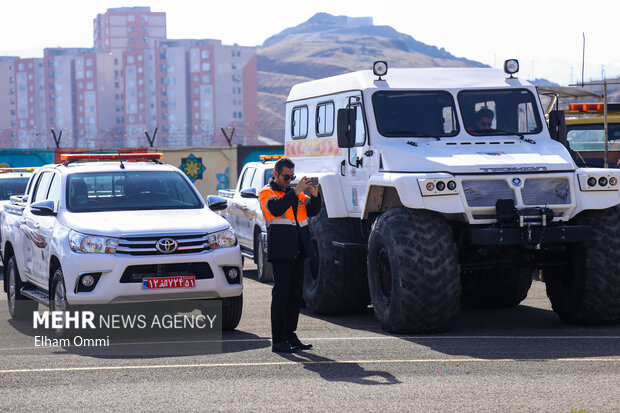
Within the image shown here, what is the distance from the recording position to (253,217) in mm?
17109

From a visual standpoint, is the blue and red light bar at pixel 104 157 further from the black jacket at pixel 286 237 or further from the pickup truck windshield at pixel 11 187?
the pickup truck windshield at pixel 11 187

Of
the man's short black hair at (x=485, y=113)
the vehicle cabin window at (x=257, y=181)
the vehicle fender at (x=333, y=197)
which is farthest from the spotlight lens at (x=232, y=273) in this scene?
the vehicle cabin window at (x=257, y=181)

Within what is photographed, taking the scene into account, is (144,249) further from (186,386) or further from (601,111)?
(601,111)

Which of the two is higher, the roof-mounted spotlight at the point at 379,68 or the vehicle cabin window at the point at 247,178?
the roof-mounted spotlight at the point at 379,68

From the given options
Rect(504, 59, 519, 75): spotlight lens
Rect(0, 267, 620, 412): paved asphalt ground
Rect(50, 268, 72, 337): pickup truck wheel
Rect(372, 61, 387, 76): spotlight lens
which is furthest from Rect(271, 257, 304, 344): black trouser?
Rect(504, 59, 519, 75): spotlight lens

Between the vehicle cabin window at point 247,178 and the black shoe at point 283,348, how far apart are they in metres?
8.61

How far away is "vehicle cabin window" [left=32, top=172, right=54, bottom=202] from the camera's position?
484 inches

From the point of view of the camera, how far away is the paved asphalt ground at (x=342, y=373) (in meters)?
7.44

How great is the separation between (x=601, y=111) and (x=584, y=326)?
7.29 meters

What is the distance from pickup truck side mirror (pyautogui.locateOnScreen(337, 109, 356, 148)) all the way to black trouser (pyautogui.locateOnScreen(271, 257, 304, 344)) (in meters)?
2.39

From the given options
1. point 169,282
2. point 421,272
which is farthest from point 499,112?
point 169,282

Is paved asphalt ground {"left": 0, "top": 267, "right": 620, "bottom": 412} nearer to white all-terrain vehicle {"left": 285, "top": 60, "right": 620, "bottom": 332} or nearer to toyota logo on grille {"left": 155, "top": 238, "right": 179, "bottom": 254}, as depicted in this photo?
white all-terrain vehicle {"left": 285, "top": 60, "right": 620, "bottom": 332}

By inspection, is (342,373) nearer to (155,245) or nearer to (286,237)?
(286,237)

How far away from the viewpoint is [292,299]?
982cm
